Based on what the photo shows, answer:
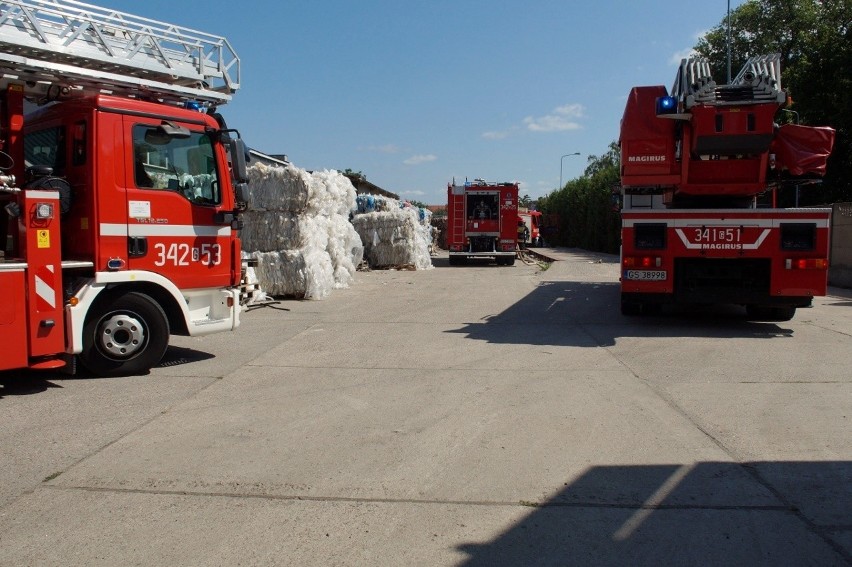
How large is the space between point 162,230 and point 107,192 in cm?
69

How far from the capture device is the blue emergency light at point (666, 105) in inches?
414

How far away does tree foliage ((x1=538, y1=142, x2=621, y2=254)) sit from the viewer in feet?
125

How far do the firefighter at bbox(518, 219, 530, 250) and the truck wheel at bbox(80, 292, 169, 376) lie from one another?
3236 cm

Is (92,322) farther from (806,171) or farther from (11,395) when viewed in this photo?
(806,171)

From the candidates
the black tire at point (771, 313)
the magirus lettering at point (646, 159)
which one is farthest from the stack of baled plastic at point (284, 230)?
the black tire at point (771, 313)

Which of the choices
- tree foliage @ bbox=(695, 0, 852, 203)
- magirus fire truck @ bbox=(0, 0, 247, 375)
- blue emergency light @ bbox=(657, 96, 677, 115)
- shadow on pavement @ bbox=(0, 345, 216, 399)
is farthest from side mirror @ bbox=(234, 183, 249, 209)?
tree foliage @ bbox=(695, 0, 852, 203)

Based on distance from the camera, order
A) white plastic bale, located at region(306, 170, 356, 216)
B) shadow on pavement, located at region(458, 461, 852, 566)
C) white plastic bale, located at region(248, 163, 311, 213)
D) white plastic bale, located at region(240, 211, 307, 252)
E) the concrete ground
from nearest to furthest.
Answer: shadow on pavement, located at region(458, 461, 852, 566)
the concrete ground
white plastic bale, located at region(248, 163, 311, 213)
white plastic bale, located at region(240, 211, 307, 252)
white plastic bale, located at region(306, 170, 356, 216)

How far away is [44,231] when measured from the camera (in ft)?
21.9

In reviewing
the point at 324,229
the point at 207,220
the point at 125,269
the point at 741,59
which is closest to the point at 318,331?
the point at 207,220

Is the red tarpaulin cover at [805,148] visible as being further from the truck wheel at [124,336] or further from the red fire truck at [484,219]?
the red fire truck at [484,219]

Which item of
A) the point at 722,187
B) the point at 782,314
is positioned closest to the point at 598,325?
the point at 722,187

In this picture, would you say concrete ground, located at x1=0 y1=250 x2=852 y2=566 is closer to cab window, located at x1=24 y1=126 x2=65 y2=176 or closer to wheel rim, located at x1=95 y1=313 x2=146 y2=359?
wheel rim, located at x1=95 y1=313 x2=146 y2=359

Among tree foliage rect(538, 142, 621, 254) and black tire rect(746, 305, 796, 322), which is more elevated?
tree foliage rect(538, 142, 621, 254)

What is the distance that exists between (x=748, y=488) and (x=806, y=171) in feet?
24.0
